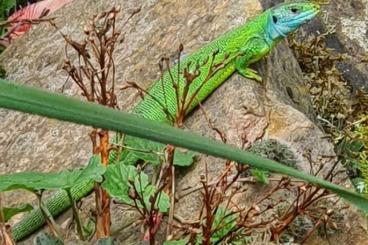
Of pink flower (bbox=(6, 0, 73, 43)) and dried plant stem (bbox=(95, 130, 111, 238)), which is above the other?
pink flower (bbox=(6, 0, 73, 43))

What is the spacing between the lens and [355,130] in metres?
3.70

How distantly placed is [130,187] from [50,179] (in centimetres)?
20

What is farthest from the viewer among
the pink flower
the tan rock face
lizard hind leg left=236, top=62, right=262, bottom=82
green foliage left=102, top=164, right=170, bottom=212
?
the pink flower

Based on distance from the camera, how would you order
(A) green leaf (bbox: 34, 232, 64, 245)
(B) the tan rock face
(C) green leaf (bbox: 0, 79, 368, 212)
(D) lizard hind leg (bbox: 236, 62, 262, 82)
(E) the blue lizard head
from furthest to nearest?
(E) the blue lizard head, (D) lizard hind leg (bbox: 236, 62, 262, 82), (B) the tan rock face, (A) green leaf (bbox: 34, 232, 64, 245), (C) green leaf (bbox: 0, 79, 368, 212)

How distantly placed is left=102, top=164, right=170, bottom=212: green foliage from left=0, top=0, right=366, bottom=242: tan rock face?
1.09 feet

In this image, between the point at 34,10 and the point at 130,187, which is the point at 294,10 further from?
the point at 130,187

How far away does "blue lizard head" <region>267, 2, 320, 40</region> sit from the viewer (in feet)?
11.7

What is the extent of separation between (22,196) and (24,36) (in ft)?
4.47

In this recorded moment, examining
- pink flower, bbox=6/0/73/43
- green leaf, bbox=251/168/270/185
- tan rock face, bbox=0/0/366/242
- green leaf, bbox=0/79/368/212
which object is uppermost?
green leaf, bbox=0/79/368/212

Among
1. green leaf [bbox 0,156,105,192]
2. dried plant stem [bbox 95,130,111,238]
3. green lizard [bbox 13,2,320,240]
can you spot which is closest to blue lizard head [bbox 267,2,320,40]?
green lizard [bbox 13,2,320,240]

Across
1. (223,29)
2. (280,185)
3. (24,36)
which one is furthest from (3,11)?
(280,185)

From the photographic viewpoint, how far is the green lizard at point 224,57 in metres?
2.78

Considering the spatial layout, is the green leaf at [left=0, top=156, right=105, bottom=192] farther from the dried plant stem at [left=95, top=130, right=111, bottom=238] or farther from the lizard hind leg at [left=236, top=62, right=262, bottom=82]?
the lizard hind leg at [left=236, top=62, right=262, bottom=82]

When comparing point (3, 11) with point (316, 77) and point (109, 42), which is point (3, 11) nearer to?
point (316, 77)
